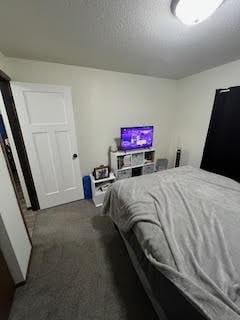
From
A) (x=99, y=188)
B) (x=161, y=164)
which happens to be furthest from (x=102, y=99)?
(x=161, y=164)

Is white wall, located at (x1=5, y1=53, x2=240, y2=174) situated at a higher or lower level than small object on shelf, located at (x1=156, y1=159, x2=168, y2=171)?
higher

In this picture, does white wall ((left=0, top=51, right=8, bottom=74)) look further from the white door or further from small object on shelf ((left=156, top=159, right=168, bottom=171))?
small object on shelf ((left=156, top=159, right=168, bottom=171))

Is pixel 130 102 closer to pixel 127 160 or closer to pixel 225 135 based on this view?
pixel 127 160

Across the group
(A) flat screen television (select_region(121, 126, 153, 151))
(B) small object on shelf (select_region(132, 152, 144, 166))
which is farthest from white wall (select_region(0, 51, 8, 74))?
(B) small object on shelf (select_region(132, 152, 144, 166))

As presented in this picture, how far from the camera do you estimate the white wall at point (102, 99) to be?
2.11 m

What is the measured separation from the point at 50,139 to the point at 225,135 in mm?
2935

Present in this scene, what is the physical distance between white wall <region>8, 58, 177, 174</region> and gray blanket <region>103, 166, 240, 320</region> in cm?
126

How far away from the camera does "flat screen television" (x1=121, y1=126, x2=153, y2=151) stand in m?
2.64

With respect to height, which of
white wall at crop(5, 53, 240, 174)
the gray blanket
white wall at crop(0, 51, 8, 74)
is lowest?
the gray blanket

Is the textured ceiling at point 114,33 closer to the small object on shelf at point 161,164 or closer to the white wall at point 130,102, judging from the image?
the white wall at point 130,102

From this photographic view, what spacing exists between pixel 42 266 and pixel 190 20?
8.97ft

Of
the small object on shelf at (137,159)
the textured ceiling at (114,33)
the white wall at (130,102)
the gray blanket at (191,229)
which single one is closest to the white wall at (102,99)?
the white wall at (130,102)

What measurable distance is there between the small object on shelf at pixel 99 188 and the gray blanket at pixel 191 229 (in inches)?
26.7

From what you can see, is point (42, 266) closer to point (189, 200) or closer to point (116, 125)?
point (189, 200)
